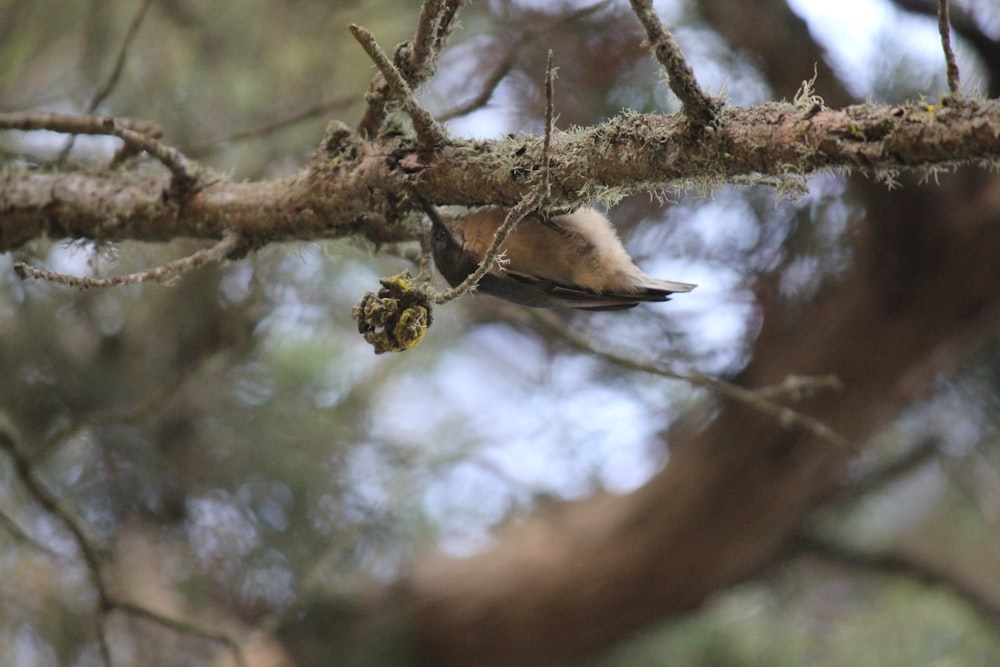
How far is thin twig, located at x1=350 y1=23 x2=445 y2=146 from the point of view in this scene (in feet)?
2.90

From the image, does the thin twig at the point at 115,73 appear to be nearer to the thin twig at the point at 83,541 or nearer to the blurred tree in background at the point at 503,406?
the blurred tree in background at the point at 503,406

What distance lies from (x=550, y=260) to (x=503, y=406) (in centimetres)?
150

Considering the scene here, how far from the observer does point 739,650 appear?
2529mm

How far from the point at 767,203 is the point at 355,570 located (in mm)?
1493

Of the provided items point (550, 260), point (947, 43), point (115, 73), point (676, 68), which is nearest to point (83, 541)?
point (115, 73)

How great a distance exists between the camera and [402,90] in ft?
3.10

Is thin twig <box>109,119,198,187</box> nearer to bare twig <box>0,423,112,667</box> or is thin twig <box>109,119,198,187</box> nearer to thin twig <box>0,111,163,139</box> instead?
thin twig <box>0,111,163,139</box>

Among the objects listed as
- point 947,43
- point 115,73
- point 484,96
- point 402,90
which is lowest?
point 947,43

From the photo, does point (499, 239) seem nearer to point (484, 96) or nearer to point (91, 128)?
point (484, 96)

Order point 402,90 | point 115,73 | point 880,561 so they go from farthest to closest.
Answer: point 880,561, point 115,73, point 402,90

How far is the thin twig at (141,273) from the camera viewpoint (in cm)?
94

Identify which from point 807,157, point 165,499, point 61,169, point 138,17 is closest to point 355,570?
point 165,499

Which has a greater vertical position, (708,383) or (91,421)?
(91,421)

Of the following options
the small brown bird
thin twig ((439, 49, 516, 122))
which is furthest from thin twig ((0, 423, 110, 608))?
thin twig ((439, 49, 516, 122))
